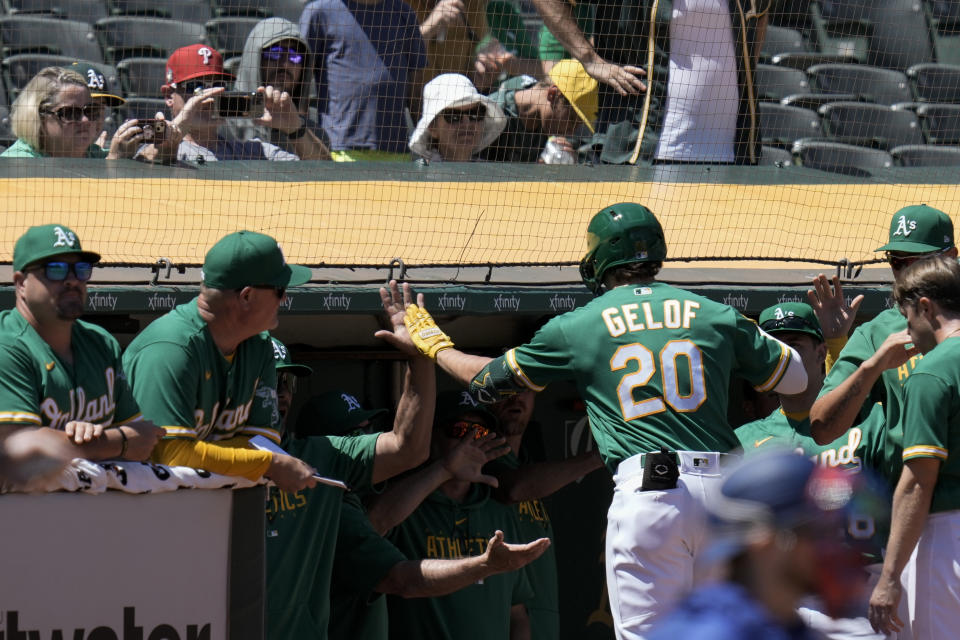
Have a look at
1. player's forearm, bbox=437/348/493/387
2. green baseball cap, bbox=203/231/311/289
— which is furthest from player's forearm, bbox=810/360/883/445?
green baseball cap, bbox=203/231/311/289

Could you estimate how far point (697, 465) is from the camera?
383cm

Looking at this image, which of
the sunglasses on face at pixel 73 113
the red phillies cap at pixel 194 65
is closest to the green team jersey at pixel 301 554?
the sunglasses on face at pixel 73 113

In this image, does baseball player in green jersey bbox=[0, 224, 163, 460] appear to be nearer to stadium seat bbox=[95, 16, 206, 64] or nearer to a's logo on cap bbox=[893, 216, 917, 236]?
a's logo on cap bbox=[893, 216, 917, 236]

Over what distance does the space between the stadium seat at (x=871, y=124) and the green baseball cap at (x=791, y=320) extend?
13.1 ft

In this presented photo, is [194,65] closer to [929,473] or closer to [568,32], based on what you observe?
[568,32]

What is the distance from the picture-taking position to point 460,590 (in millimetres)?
4871

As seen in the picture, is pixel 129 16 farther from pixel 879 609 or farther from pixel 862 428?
pixel 879 609

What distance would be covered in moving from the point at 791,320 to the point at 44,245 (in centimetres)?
245

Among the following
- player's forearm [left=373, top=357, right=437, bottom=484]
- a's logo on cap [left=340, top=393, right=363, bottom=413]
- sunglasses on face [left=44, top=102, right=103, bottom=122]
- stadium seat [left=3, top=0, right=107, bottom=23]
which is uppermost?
stadium seat [left=3, top=0, right=107, bottom=23]

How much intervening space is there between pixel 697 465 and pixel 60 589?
1705 millimetres

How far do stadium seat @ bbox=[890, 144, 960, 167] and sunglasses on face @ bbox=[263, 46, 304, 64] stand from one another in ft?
12.6

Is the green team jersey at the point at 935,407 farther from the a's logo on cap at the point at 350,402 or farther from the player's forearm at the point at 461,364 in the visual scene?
the a's logo on cap at the point at 350,402

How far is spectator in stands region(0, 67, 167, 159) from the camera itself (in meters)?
5.53

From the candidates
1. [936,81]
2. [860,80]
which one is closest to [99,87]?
[860,80]
